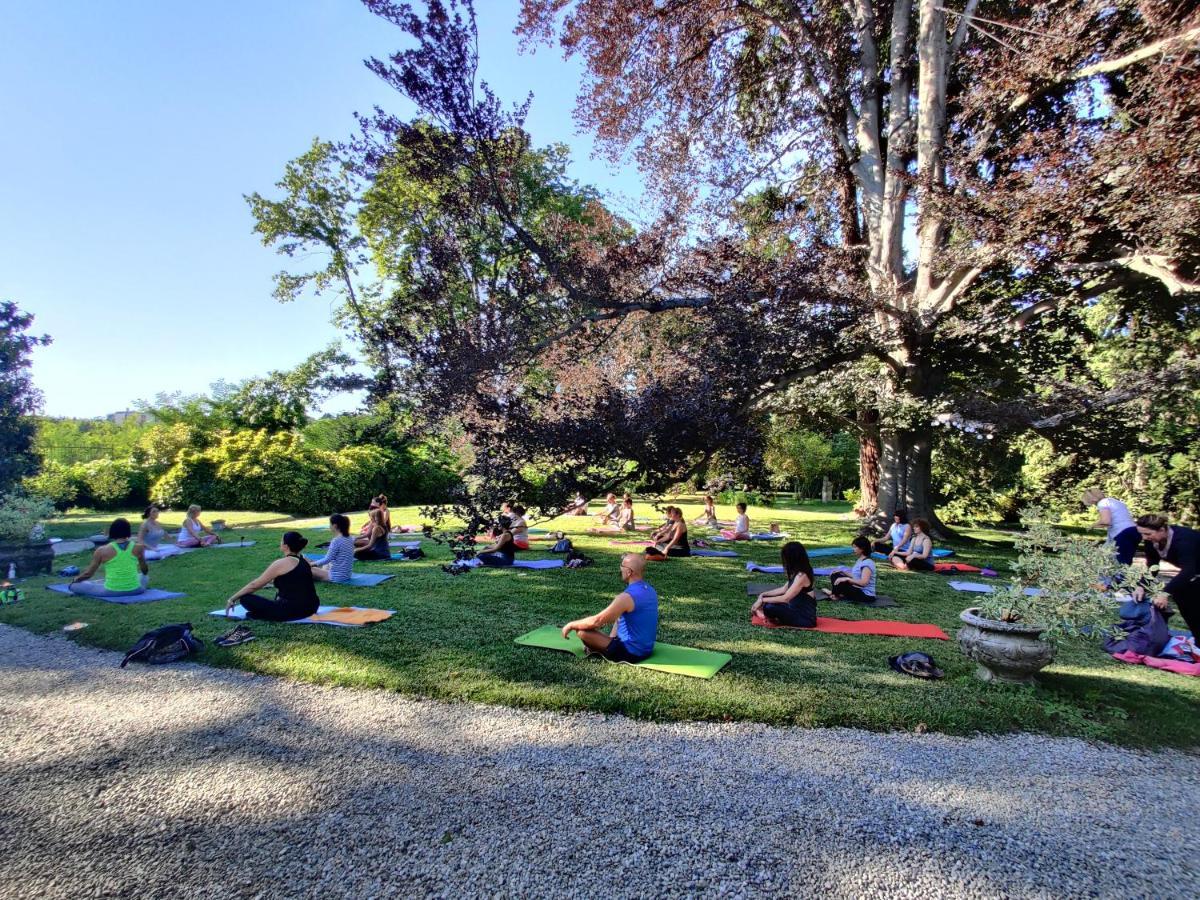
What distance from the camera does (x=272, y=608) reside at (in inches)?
267

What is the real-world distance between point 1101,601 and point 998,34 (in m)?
10.5

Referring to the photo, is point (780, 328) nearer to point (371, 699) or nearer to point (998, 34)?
point (371, 699)

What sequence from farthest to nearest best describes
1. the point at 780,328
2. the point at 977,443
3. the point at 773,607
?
the point at 977,443
the point at 780,328
the point at 773,607

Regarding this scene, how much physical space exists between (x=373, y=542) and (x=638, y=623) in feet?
22.7

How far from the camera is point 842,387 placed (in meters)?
12.6

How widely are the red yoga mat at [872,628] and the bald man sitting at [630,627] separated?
199 centimetres

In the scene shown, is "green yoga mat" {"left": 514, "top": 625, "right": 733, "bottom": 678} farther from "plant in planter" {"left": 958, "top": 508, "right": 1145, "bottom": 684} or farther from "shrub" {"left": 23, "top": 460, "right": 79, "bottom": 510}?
"shrub" {"left": 23, "top": 460, "right": 79, "bottom": 510}

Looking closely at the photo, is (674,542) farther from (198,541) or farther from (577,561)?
(198,541)

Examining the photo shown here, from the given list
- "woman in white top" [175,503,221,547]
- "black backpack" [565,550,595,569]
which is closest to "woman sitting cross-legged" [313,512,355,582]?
"black backpack" [565,550,595,569]

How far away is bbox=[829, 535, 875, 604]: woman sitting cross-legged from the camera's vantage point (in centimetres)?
798

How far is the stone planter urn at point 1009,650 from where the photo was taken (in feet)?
15.9

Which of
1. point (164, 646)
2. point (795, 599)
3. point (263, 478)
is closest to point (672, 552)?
point (795, 599)

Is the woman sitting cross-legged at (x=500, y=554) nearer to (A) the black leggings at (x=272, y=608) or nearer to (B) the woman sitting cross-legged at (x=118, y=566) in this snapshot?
(A) the black leggings at (x=272, y=608)

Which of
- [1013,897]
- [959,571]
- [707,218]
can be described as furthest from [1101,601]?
[707,218]
